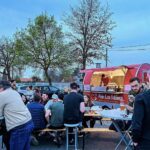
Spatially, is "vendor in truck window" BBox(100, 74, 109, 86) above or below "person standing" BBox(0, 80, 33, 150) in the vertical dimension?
above

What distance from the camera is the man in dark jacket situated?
4.75 meters

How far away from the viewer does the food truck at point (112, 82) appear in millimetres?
20078

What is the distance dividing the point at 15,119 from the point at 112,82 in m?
16.0

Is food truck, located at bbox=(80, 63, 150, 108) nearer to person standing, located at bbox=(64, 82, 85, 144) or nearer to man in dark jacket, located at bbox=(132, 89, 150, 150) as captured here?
person standing, located at bbox=(64, 82, 85, 144)

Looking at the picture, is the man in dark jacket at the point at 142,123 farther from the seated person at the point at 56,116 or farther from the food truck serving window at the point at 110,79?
the food truck serving window at the point at 110,79

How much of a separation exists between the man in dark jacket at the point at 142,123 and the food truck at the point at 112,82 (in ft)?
45.2

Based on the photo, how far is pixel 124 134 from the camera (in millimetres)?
9422

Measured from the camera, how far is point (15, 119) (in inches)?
253

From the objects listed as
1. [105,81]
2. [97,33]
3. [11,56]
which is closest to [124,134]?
[105,81]

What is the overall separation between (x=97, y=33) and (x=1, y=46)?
92.2 feet

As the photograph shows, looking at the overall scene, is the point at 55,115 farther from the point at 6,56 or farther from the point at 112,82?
the point at 6,56

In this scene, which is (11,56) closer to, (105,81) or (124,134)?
(105,81)

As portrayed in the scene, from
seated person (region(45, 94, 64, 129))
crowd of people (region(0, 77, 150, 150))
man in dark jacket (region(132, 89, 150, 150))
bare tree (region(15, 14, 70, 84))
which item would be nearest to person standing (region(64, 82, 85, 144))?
crowd of people (region(0, 77, 150, 150))

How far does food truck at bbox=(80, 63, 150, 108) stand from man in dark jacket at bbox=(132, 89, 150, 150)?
13.8 meters
